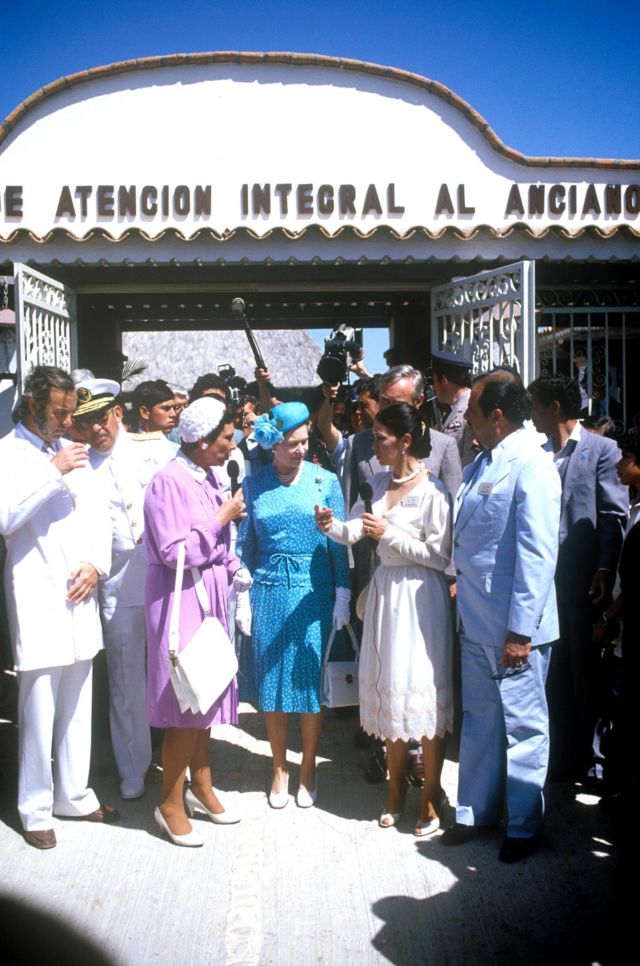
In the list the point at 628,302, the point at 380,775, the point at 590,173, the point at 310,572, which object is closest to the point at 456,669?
the point at 380,775

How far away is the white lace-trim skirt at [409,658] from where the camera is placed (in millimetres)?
3896

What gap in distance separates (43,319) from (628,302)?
498 centimetres

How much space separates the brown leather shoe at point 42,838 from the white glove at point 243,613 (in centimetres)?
121

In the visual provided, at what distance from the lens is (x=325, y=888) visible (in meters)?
3.48

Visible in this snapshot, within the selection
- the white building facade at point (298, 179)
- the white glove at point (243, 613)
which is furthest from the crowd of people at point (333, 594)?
the white building facade at point (298, 179)

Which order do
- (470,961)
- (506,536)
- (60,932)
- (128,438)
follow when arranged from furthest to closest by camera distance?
(128,438) < (506,536) < (470,961) < (60,932)

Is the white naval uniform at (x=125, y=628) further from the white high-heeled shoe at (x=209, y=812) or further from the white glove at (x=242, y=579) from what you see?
the white glove at (x=242, y=579)

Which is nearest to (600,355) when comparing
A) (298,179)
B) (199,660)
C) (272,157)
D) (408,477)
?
(298,179)

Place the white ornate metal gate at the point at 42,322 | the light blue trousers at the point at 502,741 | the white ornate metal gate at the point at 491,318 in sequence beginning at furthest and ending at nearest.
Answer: the white ornate metal gate at the point at 491,318, the white ornate metal gate at the point at 42,322, the light blue trousers at the point at 502,741

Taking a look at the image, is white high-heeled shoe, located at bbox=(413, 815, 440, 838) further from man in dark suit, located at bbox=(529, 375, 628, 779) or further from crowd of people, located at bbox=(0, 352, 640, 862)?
man in dark suit, located at bbox=(529, 375, 628, 779)

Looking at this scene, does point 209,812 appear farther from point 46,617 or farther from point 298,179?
point 298,179

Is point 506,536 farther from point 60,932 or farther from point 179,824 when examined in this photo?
point 60,932

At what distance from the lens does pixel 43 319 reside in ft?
21.1

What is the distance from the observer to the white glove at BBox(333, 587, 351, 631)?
425 centimetres
